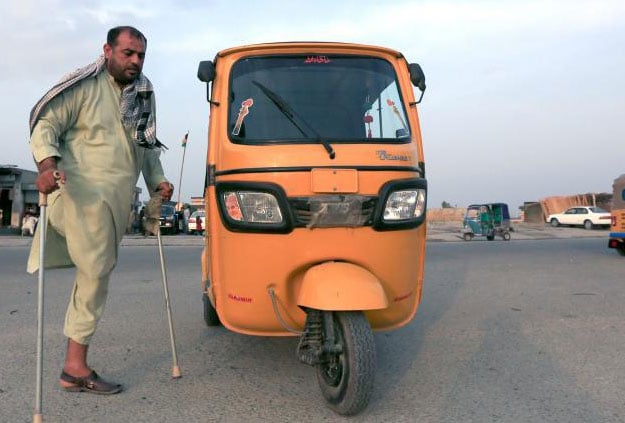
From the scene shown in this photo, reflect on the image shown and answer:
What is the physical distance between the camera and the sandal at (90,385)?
3553mm

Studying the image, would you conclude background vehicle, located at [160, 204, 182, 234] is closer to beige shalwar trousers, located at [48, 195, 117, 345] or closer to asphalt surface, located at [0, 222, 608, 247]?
asphalt surface, located at [0, 222, 608, 247]

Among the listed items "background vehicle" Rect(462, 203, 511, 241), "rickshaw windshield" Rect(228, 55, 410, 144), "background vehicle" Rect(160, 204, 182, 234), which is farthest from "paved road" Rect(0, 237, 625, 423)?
"background vehicle" Rect(160, 204, 182, 234)

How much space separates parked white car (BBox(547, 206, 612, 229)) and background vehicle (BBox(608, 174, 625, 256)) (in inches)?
995

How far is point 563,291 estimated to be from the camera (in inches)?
324

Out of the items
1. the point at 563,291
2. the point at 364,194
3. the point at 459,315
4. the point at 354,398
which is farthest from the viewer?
the point at 563,291

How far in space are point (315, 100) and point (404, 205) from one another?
2.89 ft

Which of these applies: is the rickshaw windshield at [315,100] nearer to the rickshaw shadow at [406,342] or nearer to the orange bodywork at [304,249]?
the orange bodywork at [304,249]

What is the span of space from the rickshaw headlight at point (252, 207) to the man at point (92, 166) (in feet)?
2.29

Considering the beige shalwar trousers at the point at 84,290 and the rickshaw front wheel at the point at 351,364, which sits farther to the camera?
the beige shalwar trousers at the point at 84,290

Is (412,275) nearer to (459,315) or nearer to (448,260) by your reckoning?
(459,315)

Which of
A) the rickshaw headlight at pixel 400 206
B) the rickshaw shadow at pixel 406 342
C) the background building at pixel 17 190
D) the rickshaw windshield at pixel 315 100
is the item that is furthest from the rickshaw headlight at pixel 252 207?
the background building at pixel 17 190

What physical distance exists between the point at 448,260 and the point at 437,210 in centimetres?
3797

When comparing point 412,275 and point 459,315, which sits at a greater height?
point 412,275

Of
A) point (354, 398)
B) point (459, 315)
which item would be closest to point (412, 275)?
point (354, 398)
